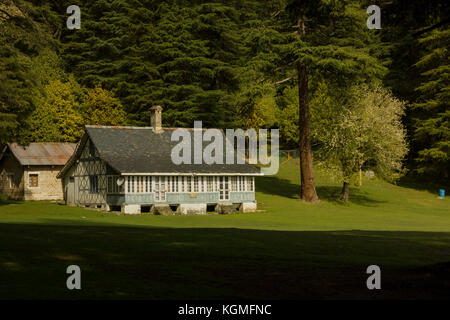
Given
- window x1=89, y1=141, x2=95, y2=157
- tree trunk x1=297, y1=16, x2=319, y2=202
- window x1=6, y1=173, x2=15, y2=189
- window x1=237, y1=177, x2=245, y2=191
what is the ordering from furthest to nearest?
1. window x1=6, y1=173, x2=15, y2=189
2. tree trunk x1=297, y1=16, x2=319, y2=202
3. window x1=237, y1=177, x2=245, y2=191
4. window x1=89, y1=141, x2=95, y2=157

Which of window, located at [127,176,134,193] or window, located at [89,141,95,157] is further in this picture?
window, located at [89,141,95,157]

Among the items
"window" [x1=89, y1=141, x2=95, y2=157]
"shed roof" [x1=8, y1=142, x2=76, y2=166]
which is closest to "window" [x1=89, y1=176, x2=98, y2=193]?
"window" [x1=89, y1=141, x2=95, y2=157]

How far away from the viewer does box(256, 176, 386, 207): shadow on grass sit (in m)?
56.2

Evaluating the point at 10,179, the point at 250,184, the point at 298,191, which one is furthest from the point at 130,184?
the point at 298,191

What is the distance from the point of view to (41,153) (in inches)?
2249

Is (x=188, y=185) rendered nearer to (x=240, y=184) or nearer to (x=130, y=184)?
(x=240, y=184)

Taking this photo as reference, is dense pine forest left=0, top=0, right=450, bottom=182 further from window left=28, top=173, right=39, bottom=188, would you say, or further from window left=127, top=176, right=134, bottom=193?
window left=127, top=176, right=134, bottom=193

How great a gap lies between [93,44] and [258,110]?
73.6ft

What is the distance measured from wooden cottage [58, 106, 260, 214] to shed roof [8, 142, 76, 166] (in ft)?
17.8

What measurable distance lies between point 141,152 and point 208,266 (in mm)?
33741

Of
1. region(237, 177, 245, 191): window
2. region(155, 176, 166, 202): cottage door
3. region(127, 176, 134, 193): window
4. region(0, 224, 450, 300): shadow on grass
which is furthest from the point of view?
region(237, 177, 245, 191): window

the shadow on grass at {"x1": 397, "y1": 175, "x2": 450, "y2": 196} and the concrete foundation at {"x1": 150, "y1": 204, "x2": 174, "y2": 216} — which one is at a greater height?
the shadow on grass at {"x1": 397, "y1": 175, "x2": 450, "y2": 196}

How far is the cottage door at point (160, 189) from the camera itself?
46.3 m

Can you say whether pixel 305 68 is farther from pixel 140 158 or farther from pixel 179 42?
pixel 179 42
